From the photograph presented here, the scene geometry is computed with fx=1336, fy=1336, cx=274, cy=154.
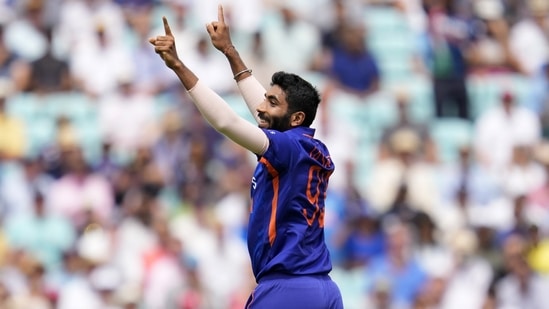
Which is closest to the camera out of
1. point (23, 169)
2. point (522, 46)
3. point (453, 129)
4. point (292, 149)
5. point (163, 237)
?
point (292, 149)

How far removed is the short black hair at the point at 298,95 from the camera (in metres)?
7.24

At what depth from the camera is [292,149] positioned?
7.05 metres

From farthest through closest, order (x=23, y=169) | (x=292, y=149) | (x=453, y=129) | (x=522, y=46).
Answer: (x=522, y=46), (x=453, y=129), (x=23, y=169), (x=292, y=149)

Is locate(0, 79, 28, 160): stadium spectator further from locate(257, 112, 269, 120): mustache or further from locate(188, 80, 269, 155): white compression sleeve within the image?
locate(188, 80, 269, 155): white compression sleeve

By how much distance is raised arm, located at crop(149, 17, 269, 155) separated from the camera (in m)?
6.80

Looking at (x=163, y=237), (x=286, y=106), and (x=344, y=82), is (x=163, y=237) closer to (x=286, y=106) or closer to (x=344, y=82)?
(x=344, y=82)

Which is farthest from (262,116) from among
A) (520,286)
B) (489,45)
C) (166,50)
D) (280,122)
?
(489,45)

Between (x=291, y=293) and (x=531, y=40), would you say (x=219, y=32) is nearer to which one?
(x=291, y=293)

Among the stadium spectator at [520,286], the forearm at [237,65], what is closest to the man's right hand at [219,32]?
the forearm at [237,65]

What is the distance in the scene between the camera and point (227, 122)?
22.3 feet

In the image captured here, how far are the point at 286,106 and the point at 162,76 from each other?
8602 millimetres

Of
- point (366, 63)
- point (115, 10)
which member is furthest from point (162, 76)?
point (366, 63)

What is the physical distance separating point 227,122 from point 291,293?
1.01 metres

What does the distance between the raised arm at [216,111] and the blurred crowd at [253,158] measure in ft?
17.7
